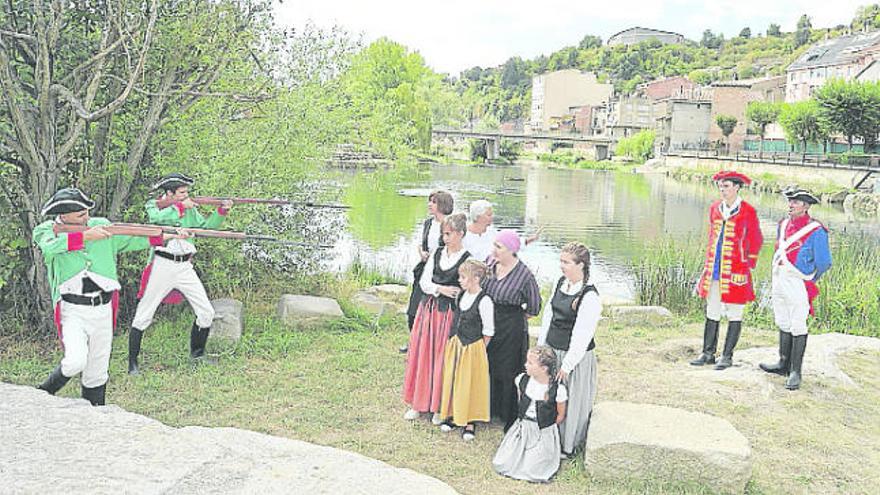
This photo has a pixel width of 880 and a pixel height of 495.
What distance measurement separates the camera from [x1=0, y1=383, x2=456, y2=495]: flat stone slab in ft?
11.9

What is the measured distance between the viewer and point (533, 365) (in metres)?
4.84

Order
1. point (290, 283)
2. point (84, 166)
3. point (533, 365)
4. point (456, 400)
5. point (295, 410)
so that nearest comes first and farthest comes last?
point (533, 365), point (456, 400), point (295, 410), point (84, 166), point (290, 283)

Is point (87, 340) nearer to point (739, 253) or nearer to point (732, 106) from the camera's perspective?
point (739, 253)

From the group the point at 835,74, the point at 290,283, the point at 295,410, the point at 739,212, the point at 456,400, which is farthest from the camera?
the point at 835,74

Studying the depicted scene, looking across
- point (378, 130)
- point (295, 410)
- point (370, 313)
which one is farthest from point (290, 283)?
point (295, 410)

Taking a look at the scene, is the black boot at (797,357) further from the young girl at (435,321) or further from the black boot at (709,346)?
the young girl at (435,321)

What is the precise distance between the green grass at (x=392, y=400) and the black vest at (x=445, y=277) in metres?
0.85

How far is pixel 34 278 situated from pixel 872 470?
656cm

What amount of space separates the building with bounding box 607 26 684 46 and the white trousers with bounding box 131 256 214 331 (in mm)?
183357

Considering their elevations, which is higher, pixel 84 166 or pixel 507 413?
pixel 84 166

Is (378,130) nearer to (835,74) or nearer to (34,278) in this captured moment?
(34,278)

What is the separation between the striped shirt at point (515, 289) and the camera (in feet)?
17.5

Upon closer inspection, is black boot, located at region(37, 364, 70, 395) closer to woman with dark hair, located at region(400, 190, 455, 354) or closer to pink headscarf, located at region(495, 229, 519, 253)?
woman with dark hair, located at region(400, 190, 455, 354)

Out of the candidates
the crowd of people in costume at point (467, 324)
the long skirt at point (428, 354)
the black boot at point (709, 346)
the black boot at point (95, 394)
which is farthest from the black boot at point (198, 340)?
the black boot at point (709, 346)
